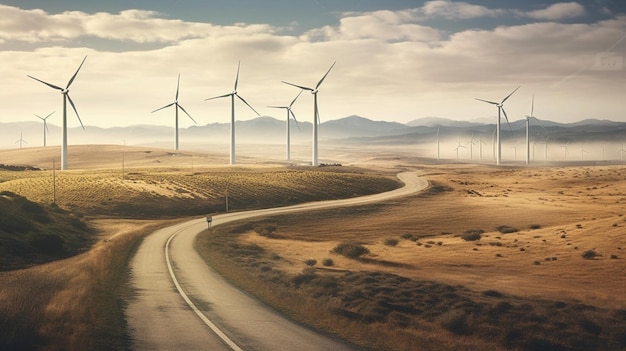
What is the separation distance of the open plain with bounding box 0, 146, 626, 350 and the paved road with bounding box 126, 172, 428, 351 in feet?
3.59

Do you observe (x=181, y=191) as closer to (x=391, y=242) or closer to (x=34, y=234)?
(x=34, y=234)

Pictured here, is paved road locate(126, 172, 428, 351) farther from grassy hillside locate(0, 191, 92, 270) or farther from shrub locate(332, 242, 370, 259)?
grassy hillside locate(0, 191, 92, 270)

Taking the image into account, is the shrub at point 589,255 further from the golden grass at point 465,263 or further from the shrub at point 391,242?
the shrub at point 391,242

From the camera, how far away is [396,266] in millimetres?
43656

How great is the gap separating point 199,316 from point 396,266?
22.0 metres

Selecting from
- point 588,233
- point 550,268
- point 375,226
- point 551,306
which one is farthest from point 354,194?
point 551,306

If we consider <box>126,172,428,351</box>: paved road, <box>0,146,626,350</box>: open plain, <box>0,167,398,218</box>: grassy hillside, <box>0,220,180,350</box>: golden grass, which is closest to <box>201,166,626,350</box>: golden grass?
<box>0,146,626,350</box>: open plain

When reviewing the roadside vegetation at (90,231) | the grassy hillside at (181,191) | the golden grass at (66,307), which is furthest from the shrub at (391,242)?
the grassy hillside at (181,191)

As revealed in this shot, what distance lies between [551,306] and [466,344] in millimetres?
8366

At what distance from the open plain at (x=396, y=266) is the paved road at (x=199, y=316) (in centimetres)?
110

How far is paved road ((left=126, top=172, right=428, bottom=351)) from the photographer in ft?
68.7

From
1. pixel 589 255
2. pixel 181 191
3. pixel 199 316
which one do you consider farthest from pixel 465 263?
pixel 181 191

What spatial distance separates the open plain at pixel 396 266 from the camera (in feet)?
81.9

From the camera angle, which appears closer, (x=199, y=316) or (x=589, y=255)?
(x=199, y=316)
